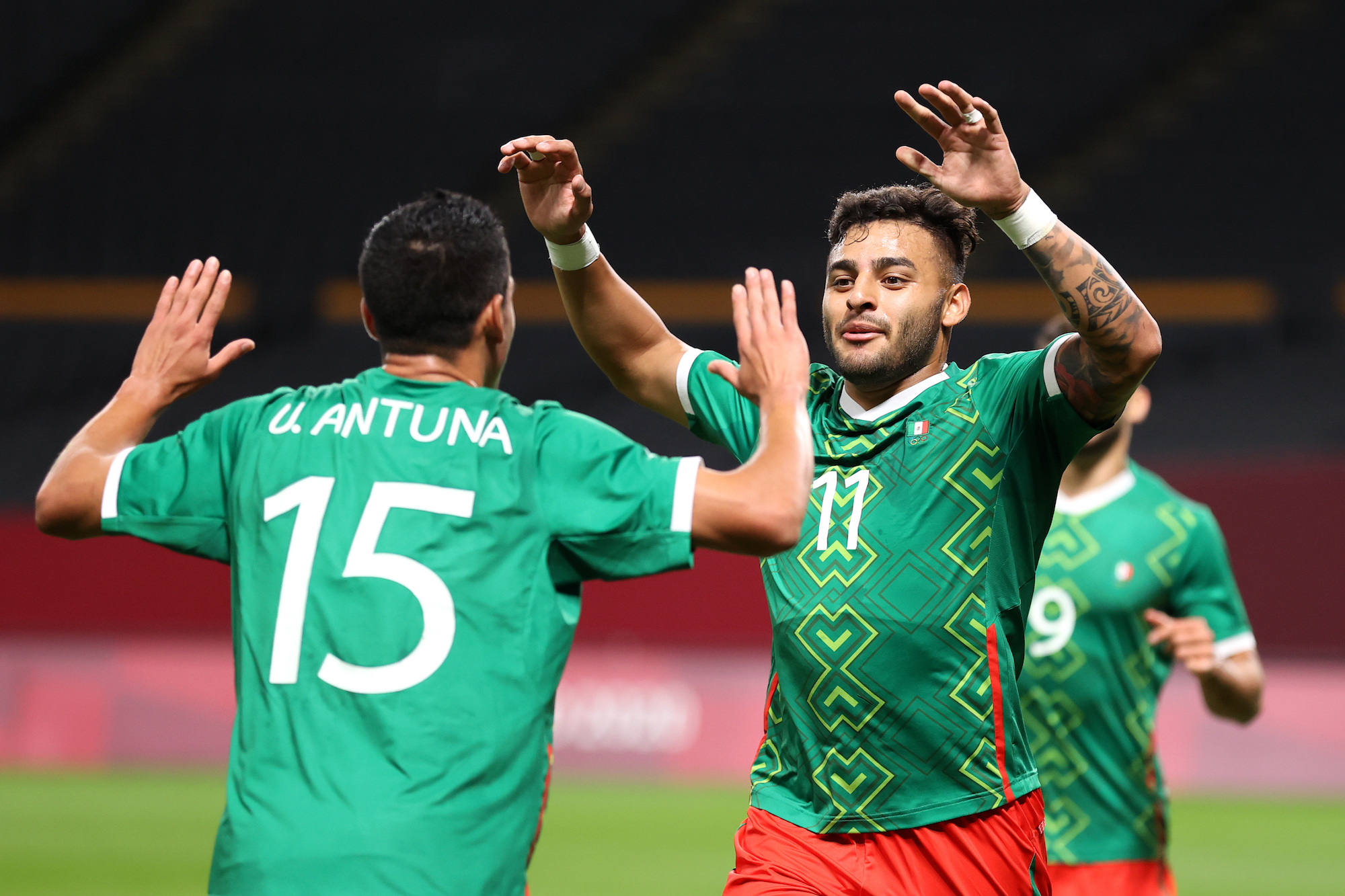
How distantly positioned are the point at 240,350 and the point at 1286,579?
35.1ft

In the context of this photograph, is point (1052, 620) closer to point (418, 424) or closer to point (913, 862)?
point (913, 862)

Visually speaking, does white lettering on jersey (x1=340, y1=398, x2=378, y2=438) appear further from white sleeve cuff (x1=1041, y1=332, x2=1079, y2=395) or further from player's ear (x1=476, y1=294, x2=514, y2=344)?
white sleeve cuff (x1=1041, y1=332, x2=1079, y2=395)

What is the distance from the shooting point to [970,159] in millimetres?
3463

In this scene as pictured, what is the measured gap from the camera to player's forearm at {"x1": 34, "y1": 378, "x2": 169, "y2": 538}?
2795 millimetres

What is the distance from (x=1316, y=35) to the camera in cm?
1744

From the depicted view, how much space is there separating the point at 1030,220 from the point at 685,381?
1.03 m

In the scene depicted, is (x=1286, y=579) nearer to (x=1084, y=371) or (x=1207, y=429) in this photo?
(x=1207, y=429)

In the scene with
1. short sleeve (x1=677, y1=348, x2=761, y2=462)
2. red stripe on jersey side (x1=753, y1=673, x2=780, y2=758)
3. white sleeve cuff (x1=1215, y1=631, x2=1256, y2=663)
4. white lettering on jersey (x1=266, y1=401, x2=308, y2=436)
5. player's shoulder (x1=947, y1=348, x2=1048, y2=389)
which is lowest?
red stripe on jersey side (x1=753, y1=673, x2=780, y2=758)

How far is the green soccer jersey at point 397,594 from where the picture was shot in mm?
2572


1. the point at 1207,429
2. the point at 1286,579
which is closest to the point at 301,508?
the point at 1286,579

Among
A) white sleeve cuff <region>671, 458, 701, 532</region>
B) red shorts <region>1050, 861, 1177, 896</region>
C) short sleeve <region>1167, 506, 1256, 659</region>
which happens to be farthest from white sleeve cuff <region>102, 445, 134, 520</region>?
short sleeve <region>1167, 506, 1256, 659</region>

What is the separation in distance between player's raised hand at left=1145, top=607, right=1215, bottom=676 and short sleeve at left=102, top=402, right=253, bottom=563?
8.75 ft

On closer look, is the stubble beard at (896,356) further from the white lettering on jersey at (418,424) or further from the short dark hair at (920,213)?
the white lettering on jersey at (418,424)

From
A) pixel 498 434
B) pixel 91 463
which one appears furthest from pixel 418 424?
pixel 91 463
